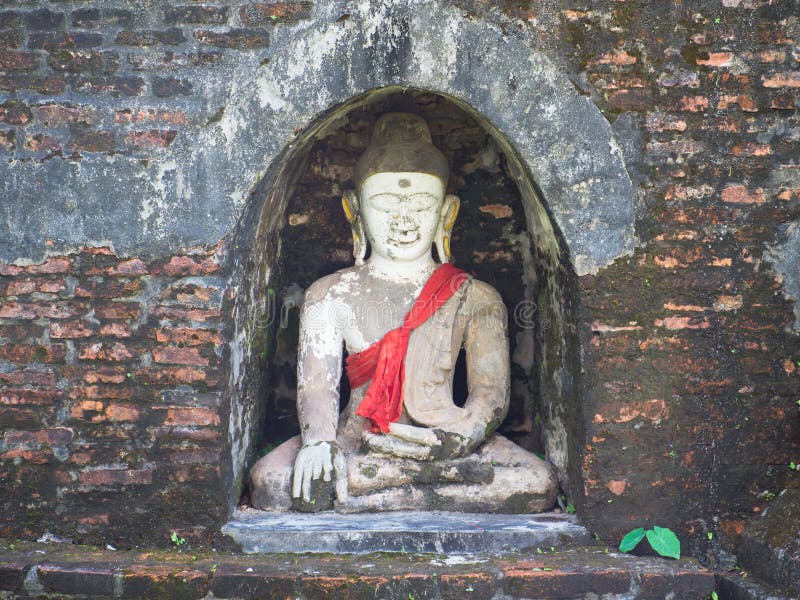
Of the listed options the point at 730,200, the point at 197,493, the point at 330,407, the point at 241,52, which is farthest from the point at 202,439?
the point at 730,200

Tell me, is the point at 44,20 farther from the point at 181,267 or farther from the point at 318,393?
the point at 318,393

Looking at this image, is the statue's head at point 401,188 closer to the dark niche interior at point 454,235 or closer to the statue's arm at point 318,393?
the dark niche interior at point 454,235

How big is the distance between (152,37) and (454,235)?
80.6 inches

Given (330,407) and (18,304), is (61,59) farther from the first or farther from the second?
(330,407)

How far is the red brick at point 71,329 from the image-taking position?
166 inches

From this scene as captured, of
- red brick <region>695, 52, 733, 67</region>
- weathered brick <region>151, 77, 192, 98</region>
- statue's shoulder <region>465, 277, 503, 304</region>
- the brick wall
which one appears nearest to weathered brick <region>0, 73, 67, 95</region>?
the brick wall

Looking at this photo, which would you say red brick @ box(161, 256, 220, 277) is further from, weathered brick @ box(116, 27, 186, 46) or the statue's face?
the statue's face

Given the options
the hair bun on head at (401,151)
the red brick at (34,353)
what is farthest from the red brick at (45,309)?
the hair bun on head at (401,151)

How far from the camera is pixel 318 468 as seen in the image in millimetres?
4414

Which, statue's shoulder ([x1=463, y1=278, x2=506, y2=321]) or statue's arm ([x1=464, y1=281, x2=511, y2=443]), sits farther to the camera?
statue's shoulder ([x1=463, y1=278, x2=506, y2=321])

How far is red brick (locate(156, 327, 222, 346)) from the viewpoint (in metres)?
4.20

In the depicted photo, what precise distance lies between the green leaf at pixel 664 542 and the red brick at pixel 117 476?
2257 millimetres

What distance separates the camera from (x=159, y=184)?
13.7 ft

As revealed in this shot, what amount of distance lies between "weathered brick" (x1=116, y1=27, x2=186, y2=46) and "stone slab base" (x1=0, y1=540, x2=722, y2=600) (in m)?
2.30
